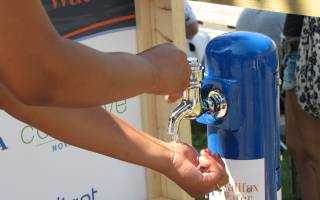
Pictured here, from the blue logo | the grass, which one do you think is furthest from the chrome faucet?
the grass

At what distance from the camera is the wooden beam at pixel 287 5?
2.09 m

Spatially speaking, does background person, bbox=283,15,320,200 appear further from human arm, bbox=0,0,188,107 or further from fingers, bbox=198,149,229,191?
human arm, bbox=0,0,188,107

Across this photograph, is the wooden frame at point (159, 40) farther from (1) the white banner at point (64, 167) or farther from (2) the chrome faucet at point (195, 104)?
(2) the chrome faucet at point (195, 104)

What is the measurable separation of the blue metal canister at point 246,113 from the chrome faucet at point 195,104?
16mm

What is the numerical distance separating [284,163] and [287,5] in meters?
2.50

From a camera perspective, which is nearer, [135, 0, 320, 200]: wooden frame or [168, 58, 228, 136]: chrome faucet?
[168, 58, 228, 136]: chrome faucet

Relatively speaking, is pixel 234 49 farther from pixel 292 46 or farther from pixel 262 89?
pixel 292 46

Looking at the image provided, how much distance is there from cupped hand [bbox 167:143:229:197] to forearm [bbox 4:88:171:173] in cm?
2

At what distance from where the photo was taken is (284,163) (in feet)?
15.0

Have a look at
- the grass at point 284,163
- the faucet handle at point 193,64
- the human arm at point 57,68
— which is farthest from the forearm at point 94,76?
the grass at point 284,163

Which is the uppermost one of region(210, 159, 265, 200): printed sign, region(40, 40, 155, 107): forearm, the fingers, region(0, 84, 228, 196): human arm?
region(40, 40, 155, 107): forearm

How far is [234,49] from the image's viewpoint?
6.15ft

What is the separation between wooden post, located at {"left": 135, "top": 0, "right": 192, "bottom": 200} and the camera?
2826 mm

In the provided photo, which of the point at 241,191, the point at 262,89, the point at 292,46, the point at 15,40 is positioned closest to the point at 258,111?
the point at 262,89
